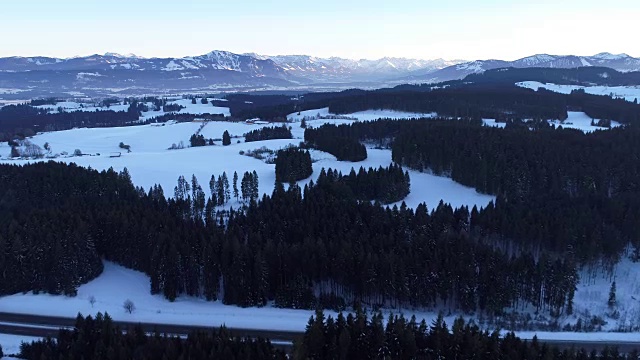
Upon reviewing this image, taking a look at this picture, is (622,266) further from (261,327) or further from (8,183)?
(8,183)

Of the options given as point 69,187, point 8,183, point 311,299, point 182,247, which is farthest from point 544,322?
point 8,183

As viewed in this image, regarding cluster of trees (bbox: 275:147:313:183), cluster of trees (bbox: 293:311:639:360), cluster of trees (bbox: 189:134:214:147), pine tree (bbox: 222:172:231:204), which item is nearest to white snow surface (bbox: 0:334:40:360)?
cluster of trees (bbox: 293:311:639:360)

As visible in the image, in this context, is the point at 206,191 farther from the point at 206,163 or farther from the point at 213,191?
the point at 206,163

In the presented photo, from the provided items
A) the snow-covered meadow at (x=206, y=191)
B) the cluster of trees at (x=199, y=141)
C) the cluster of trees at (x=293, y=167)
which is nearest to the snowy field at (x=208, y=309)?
the snow-covered meadow at (x=206, y=191)

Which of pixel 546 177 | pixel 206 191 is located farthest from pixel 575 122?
pixel 206 191

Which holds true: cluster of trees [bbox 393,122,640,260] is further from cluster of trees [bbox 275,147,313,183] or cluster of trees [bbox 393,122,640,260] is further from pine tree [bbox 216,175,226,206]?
pine tree [bbox 216,175,226,206]

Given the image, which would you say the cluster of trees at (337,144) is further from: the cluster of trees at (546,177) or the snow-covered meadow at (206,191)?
the cluster of trees at (546,177)
